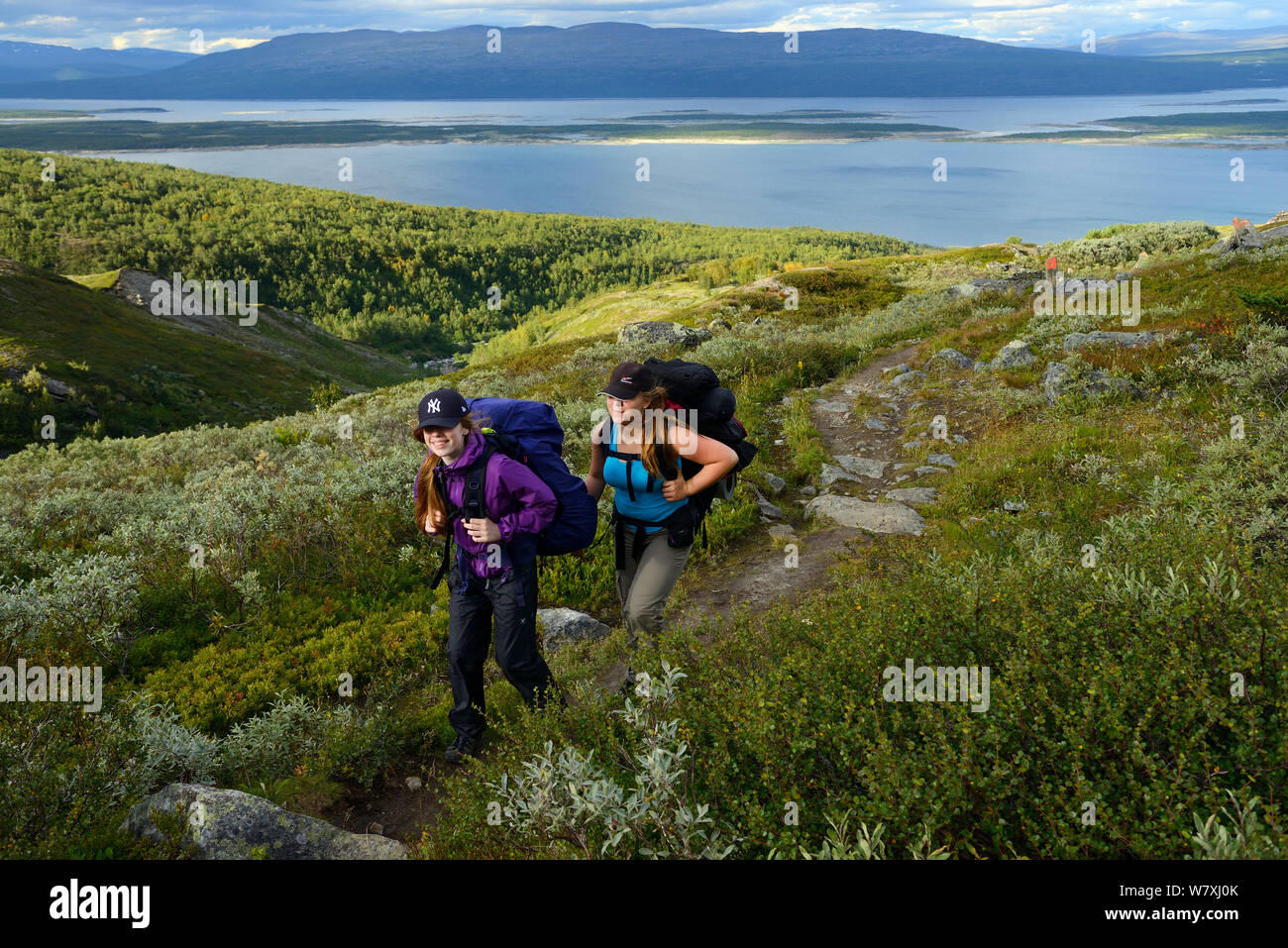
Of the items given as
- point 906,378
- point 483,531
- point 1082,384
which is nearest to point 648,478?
point 483,531

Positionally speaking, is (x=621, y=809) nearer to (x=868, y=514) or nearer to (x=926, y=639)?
(x=926, y=639)

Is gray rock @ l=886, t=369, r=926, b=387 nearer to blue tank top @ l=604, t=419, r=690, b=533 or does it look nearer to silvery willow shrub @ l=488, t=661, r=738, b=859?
blue tank top @ l=604, t=419, r=690, b=533

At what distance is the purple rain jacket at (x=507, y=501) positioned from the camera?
451cm

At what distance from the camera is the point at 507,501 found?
15.0ft

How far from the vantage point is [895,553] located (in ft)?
20.8

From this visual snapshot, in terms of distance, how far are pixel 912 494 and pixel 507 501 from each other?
7.36 meters

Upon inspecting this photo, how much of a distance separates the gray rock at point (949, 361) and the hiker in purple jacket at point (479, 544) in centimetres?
1472

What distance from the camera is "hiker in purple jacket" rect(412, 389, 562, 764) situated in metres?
4.50

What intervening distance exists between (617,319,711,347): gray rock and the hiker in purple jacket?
23.2m

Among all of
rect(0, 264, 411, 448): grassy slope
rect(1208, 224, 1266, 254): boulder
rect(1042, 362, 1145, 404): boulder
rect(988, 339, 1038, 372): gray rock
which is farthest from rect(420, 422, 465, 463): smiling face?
rect(0, 264, 411, 448): grassy slope

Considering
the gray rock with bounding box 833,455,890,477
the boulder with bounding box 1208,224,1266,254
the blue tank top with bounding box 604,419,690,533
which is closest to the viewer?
the blue tank top with bounding box 604,419,690,533

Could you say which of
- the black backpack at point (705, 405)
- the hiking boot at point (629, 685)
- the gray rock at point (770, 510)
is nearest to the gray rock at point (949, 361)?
the gray rock at point (770, 510)

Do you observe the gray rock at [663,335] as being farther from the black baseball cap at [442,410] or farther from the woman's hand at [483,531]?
the woman's hand at [483,531]

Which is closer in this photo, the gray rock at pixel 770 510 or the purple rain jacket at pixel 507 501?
the purple rain jacket at pixel 507 501
